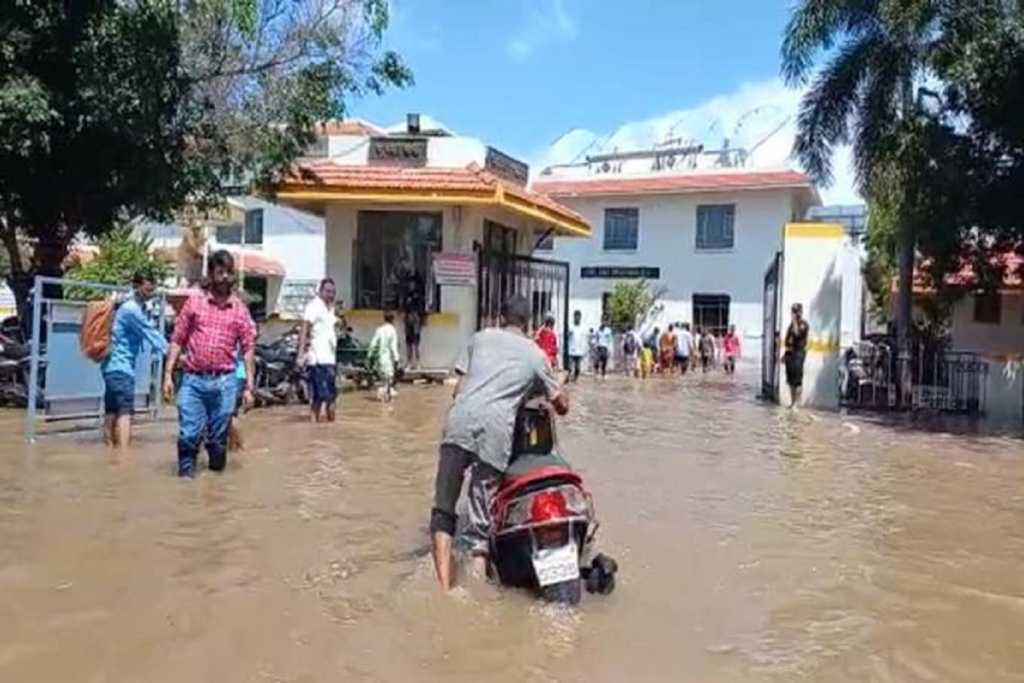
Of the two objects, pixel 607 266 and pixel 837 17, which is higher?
pixel 837 17

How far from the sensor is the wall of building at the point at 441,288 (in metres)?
20.9

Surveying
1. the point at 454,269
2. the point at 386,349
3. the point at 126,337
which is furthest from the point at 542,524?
the point at 454,269

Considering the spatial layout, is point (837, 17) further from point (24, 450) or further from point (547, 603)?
point (547, 603)

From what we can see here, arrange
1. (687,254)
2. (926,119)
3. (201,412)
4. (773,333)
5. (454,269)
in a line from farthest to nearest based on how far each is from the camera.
Result: (687,254) < (773,333) < (454,269) < (926,119) < (201,412)

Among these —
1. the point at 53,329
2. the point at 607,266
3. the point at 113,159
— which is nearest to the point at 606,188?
the point at 607,266

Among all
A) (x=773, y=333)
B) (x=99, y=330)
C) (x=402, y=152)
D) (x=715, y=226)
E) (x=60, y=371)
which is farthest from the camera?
(x=715, y=226)

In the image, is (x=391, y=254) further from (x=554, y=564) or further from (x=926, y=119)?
(x=554, y=564)

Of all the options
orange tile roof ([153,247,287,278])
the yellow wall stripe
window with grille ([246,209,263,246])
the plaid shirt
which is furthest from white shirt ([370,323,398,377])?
window with grille ([246,209,263,246])

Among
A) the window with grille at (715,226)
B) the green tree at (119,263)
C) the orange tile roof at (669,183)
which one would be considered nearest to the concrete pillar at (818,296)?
the green tree at (119,263)

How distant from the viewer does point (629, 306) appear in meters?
40.1

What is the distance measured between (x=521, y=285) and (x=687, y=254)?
63.3 ft

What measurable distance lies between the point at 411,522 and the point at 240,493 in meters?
1.50

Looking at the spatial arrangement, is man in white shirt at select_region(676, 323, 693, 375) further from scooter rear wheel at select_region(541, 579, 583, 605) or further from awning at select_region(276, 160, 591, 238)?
scooter rear wheel at select_region(541, 579, 583, 605)

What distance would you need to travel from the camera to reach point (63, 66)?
13.8 m
